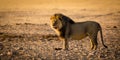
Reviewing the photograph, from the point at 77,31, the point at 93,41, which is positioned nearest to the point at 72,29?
the point at 77,31

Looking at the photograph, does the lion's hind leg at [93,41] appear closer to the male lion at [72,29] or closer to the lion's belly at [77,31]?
the male lion at [72,29]

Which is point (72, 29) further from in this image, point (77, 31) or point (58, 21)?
point (58, 21)

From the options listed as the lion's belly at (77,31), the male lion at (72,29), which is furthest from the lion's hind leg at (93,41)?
the lion's belly at (77,31)

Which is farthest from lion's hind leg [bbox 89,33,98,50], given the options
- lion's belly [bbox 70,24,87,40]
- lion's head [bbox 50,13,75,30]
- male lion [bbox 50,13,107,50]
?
lion's head [bbox 50,13,75,30]

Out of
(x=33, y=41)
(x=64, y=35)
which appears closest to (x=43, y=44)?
(x=33, y=41)

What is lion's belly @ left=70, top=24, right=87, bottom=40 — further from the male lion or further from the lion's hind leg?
the lion's hind leg

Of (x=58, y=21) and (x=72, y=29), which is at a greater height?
(x=58, y=21)

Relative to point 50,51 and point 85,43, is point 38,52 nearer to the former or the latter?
point 50,51

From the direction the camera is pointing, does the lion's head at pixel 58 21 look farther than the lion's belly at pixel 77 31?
No

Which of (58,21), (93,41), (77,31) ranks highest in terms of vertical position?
(58,21)

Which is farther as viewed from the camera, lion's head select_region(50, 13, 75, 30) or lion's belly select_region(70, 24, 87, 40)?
lion's belly select_region(70, 24, 87, 40)

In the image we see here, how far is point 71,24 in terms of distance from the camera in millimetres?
11828

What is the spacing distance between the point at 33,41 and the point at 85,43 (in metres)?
2.06

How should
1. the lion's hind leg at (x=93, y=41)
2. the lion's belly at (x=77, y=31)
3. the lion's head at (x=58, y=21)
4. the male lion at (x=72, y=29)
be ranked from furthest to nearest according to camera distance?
the lion's hind leg at (x=93, y=41)
the lion's belly at (x=77, y=31)
the male lion at (x=72, y=29)
the lion's head at (x=58, y=21)
